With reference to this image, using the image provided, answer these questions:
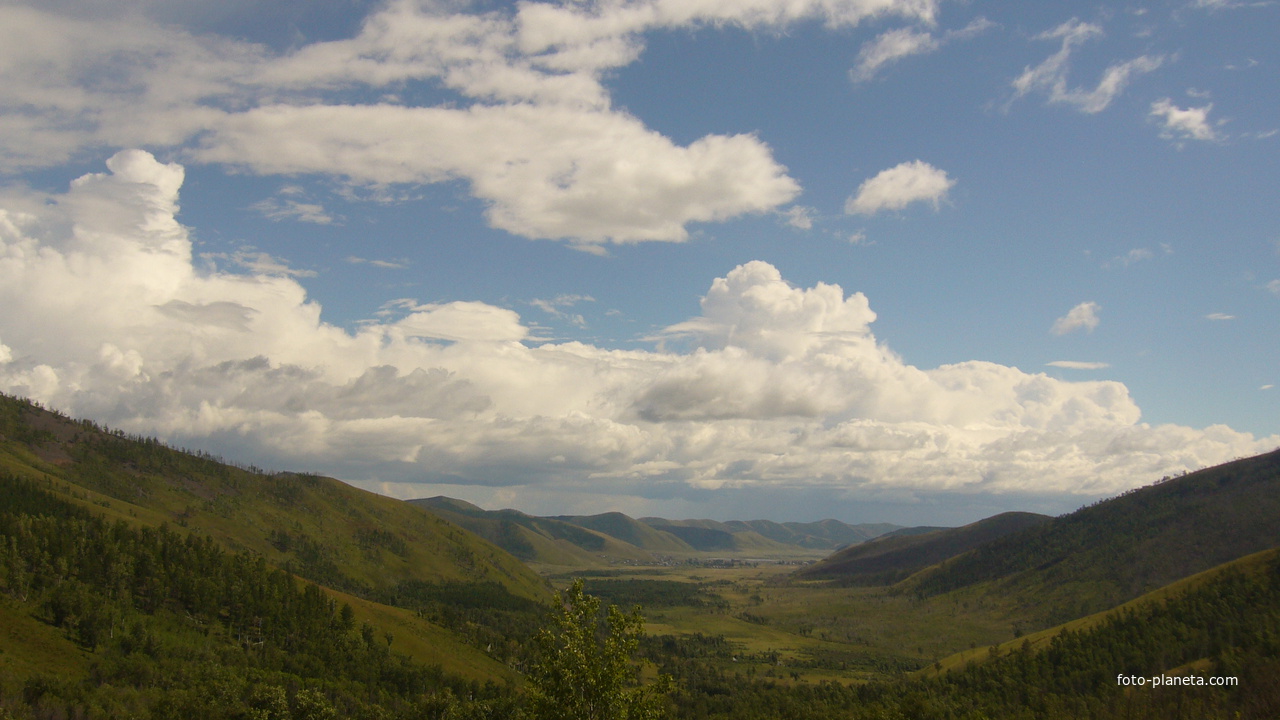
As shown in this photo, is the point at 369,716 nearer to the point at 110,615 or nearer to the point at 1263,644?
A: the point at 110,615

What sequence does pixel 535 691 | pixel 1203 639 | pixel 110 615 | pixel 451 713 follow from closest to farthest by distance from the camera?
pixel 535 691
pixel 451 713
pixel 110 615
pixel 1203 639

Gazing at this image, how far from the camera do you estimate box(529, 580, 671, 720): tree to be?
49.6 metres

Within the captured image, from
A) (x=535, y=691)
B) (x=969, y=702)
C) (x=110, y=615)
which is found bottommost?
(x=969, y=702)

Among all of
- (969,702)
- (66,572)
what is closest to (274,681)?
(66,572)

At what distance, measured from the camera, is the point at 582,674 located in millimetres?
49406

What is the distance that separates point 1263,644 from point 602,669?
20650 centimetres

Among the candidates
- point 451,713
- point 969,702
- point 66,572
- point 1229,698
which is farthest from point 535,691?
point 66,572

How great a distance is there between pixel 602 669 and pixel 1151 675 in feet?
671

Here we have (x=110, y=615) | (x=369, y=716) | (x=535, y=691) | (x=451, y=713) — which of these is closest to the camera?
(x=535, y=691)

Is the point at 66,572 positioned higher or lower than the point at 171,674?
higher

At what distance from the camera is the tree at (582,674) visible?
49594 mm

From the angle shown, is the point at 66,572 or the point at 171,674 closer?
the point at 171,674

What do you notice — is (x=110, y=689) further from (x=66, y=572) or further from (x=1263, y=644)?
(x=1263, y=644)

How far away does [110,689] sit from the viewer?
475 ft
